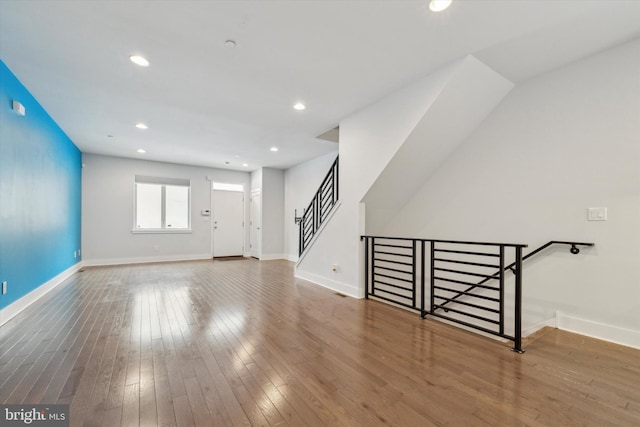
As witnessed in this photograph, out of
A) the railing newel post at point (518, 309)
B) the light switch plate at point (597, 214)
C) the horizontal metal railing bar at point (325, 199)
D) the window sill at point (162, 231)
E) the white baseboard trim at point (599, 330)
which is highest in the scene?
the horizontal metal railing bar at point (325, 199)

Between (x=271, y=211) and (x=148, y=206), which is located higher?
(x=148, y=206)

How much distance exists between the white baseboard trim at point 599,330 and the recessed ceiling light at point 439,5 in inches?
129

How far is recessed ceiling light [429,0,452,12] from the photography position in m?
2.09

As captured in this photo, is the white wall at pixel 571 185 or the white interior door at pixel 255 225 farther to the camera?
the white interior door at pixel 255 225

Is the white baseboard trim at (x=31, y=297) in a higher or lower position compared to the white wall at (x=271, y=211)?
lower

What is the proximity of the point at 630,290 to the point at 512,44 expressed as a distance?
258 cm

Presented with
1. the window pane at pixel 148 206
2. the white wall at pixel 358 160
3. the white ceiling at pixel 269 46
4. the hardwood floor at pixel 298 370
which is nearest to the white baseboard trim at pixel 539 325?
the hardwood floor at pixel 298 370

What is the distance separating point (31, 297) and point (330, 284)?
4.28 meters

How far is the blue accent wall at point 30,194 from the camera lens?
306cm

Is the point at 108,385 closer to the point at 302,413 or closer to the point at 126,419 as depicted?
the point at 126,419

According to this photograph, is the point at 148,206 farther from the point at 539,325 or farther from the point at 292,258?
the point at 539,325

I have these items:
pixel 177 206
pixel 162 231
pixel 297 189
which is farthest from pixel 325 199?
pixel 162 231

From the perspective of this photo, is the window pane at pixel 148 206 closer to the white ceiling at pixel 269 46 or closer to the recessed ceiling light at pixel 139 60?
the white ceiling at pixel 269 46

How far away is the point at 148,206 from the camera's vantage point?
303 inches
